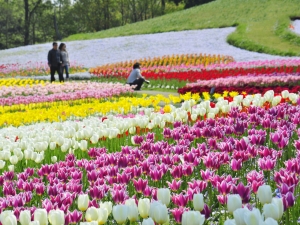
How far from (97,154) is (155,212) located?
8.67 ft

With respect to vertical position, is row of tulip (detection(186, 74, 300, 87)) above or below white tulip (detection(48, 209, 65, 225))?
below

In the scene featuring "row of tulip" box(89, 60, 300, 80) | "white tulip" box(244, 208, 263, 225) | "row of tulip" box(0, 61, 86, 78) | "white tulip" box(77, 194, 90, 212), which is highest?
"white tulip" box(244, 208, 263, 225)

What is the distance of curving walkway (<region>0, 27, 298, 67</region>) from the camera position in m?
31.6

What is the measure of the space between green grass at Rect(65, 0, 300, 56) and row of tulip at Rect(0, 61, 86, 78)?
10962 mm

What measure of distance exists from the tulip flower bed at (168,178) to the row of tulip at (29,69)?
72.0ft

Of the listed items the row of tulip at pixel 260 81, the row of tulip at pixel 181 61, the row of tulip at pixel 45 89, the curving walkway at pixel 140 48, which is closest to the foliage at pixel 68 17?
the curving walkway at pixel 140 48

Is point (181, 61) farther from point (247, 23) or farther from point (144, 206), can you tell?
point (144, 206)

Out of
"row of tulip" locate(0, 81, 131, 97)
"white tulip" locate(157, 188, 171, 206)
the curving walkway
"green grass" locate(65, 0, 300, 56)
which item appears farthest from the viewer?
the curving walkway

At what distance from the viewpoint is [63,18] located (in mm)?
79875

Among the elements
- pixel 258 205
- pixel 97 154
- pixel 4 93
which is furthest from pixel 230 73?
pixel 258 205

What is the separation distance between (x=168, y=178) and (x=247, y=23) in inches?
1395

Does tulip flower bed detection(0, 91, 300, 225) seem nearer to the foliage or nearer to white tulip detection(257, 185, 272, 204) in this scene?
white tulip detection(257, 185, 272, 204)

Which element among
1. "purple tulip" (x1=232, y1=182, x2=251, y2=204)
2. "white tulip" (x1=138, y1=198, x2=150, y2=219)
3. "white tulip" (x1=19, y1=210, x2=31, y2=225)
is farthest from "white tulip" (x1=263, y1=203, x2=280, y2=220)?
"white tulip" (x1=19, y1=210, x2=31, y2=225)

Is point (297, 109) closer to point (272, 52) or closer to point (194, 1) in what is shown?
point (272, 52)
